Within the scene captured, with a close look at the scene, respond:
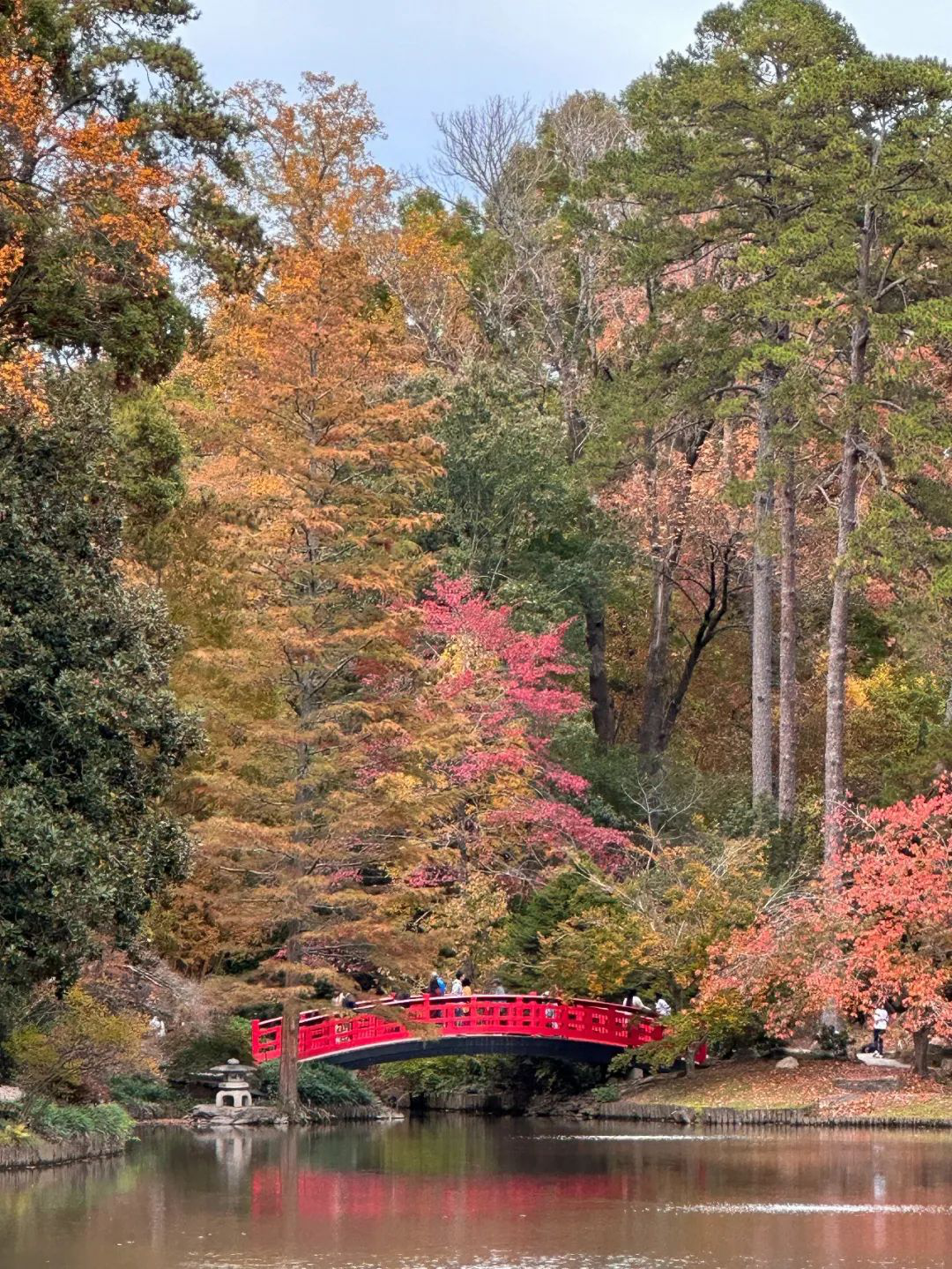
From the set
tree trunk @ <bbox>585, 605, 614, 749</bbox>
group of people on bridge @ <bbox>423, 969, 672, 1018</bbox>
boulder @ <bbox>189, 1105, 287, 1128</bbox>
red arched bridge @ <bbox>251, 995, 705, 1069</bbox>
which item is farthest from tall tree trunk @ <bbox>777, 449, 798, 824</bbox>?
boulder @ <bbox>189, 1105, 287, 1128</bbox>

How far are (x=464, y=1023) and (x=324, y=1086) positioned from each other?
2.70 meters

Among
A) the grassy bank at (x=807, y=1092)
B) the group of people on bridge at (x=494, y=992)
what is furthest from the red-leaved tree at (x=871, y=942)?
the group of people on bridge at (x=494, y=992)

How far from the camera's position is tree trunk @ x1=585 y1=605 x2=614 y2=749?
147ft

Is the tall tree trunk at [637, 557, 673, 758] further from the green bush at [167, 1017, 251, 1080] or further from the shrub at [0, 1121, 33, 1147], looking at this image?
the shrub at [0, 1121, 33, 1147]

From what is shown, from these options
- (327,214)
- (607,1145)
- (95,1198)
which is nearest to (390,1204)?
(95,1198)

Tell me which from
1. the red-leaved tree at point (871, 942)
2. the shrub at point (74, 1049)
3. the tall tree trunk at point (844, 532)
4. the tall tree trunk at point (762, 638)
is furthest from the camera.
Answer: the tall tree trunk at point (762, 638)

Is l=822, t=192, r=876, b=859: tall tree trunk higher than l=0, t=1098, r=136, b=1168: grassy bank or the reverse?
higher

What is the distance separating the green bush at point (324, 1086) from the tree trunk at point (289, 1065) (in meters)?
0.63

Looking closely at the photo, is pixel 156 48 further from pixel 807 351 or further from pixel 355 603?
pixel 807 351

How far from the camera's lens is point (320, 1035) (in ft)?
102

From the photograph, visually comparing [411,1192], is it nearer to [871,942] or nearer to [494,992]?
[871,942]

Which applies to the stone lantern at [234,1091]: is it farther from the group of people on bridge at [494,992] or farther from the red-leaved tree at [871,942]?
the red-leaved tree at [871,942]

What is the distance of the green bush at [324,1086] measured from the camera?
98.2ft

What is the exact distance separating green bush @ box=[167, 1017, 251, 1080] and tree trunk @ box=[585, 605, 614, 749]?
15.6m
